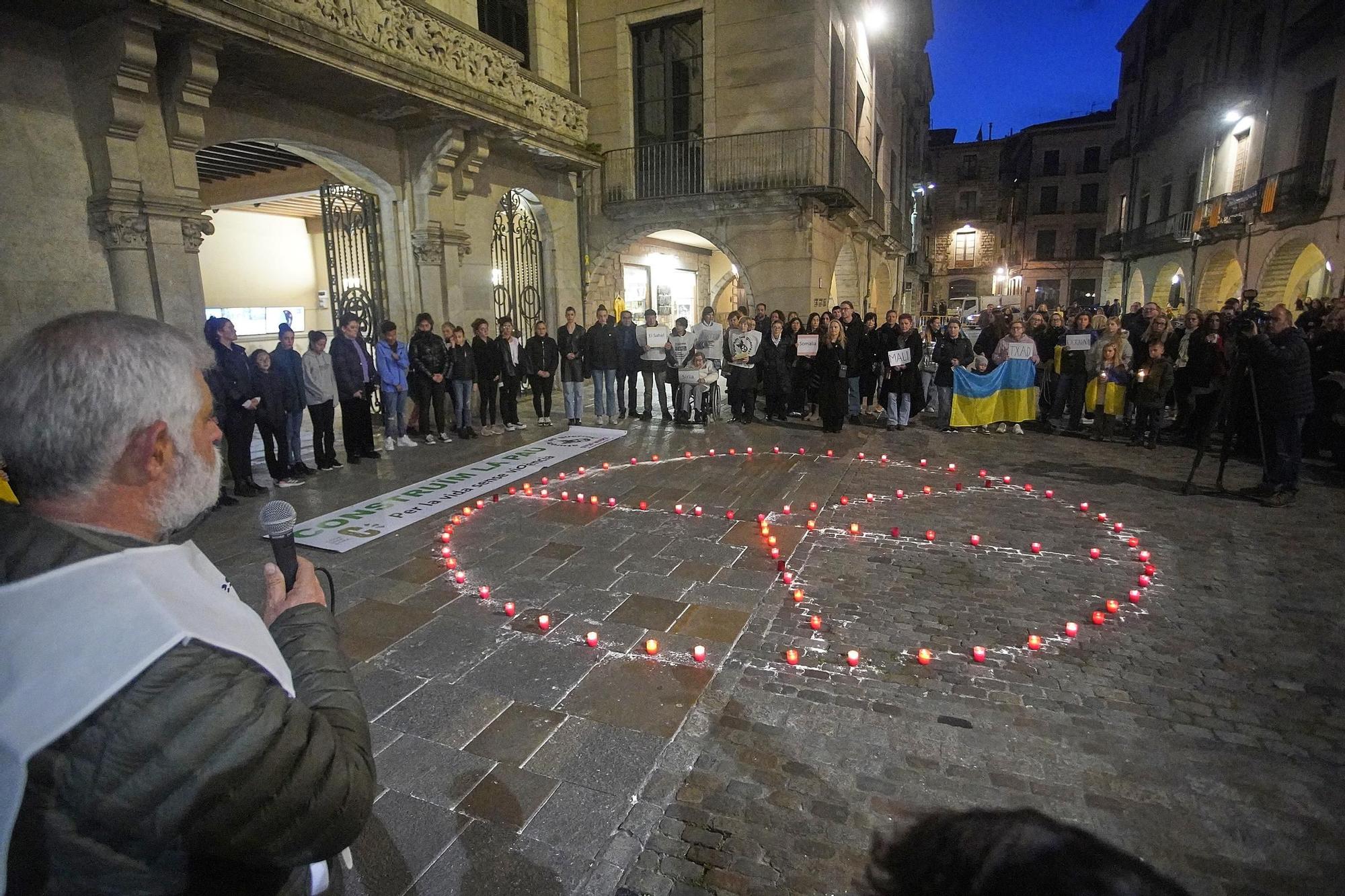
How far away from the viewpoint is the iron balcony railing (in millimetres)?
15039

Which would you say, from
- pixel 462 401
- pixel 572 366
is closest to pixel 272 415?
pixel 462 401

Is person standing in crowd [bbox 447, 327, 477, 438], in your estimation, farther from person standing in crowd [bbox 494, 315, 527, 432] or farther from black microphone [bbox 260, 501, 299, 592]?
black microphone [bbox 260, 501, 299, 592]

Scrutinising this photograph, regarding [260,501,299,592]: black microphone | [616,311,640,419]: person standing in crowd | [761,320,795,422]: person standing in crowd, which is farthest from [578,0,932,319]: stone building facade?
[260,501,299,592]: black microphone

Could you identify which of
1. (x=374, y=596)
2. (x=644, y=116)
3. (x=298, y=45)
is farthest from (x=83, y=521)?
(x=644, y=116)

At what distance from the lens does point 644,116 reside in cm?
Answer: 1662

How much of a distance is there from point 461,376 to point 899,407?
6.75 m

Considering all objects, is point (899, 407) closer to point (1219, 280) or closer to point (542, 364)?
point (542, 364)

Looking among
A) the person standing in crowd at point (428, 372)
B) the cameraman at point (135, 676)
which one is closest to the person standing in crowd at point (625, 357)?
the person standing in crowd at point (428, 372)

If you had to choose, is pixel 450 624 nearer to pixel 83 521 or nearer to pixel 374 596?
pixel 374 596

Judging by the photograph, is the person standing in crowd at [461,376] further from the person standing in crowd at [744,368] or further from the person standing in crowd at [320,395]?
the person standing in crowd at [744,368]

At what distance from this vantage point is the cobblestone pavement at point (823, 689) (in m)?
2.63

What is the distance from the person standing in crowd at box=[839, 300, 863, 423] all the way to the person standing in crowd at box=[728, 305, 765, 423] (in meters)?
1.44

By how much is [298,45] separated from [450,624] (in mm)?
7310

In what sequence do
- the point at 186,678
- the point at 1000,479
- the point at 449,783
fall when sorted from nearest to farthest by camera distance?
the point at 186,678 < the point at 449,783 < the point at 1000,479
